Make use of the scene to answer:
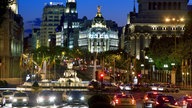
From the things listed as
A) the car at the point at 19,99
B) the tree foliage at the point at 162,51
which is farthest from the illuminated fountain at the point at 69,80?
the car at the point at 19,99

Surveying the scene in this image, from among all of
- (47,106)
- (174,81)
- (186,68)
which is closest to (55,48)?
(174,81)

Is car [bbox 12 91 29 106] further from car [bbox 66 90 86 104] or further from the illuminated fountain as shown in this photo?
the illuminated fountain

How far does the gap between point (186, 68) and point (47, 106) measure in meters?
56.8

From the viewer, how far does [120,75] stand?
159 metres

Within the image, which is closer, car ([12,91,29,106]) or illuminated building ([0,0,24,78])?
car ([12,91,29,106])

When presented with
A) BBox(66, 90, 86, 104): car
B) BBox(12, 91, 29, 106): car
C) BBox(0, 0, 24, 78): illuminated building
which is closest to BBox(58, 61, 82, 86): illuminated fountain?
BBox(0, 0, 24, 78): illuminated building

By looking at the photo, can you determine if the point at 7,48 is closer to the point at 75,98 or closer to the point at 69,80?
the point at 69,80

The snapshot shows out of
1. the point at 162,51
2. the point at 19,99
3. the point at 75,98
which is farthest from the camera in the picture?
the point at 162,51

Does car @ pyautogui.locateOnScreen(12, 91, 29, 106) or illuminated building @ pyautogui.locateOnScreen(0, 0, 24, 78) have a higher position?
illuminated building @ pyautogui.locateOnScreen(0, 0, 24, 78)

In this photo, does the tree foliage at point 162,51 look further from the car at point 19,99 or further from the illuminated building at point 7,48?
the car at point 19,99

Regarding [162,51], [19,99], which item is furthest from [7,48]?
[19,99]

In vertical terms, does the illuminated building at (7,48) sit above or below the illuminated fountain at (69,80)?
above

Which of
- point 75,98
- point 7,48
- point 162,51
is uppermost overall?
point 7,48

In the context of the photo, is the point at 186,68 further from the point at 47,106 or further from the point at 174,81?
the point at 47,106
